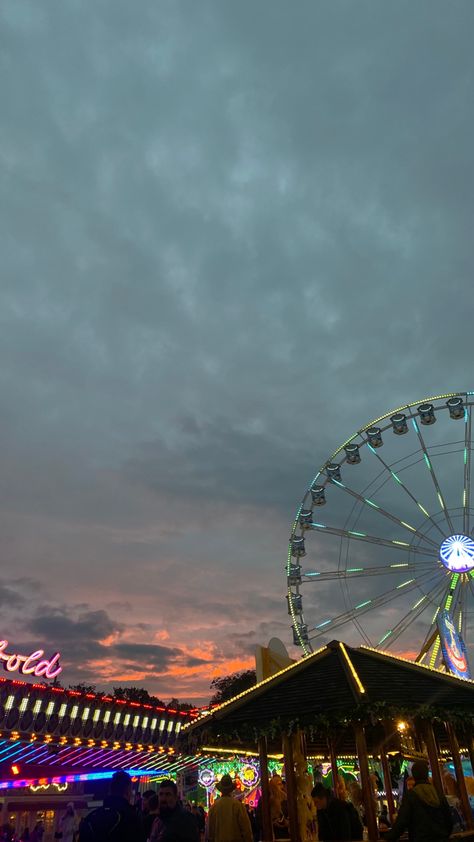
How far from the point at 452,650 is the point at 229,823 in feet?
36.5

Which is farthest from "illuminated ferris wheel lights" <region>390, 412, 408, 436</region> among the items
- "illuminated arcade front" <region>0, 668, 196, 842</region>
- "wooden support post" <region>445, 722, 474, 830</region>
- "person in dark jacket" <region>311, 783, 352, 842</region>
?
"person in dark jacket" <region>311, 783, 352, 842</region>

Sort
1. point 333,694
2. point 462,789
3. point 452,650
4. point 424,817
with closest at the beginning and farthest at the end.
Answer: point 424,817, point 333,694, point 462,789, point 452,650

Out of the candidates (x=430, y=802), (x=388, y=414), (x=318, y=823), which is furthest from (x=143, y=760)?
(x=430, y=802)

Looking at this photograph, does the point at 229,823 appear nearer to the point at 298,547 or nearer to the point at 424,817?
the point at 424,817

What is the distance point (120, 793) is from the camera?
493 centimetres

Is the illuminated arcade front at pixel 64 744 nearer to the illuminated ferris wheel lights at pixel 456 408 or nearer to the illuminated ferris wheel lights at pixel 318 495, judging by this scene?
the illuminated ferris wheel lights at pixel 318 495

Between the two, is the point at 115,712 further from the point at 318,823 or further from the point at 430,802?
the point at 430,802

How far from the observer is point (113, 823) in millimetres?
4703

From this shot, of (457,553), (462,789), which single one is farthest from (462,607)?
(462,789)

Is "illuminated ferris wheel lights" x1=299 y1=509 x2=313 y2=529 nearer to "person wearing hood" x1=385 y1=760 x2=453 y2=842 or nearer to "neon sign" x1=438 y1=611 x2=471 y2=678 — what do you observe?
"neon sign" x1=438 y1=611 x2=471 y2=678

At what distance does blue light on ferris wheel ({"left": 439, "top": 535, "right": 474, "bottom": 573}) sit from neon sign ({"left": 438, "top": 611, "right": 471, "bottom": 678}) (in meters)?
5.77

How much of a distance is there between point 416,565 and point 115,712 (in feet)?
51.6

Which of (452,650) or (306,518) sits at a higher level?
(306,518)

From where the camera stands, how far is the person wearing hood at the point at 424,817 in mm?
5270
